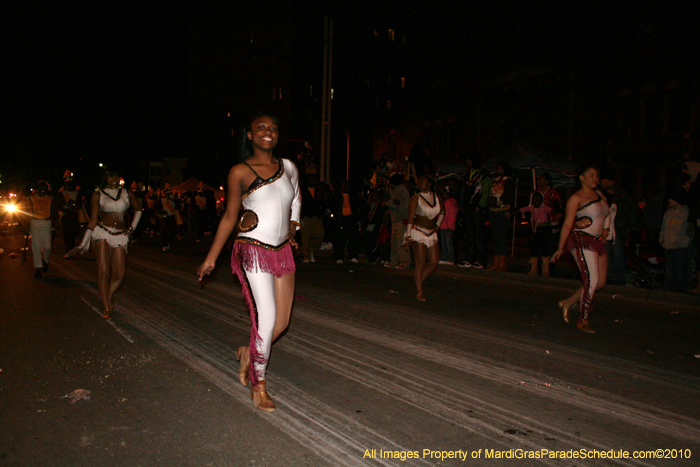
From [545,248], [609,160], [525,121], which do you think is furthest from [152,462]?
[525,121]

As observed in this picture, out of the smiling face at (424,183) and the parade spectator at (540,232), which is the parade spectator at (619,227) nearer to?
the parade spectator at (540,232)

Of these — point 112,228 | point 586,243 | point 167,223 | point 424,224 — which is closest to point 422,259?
point 424,224

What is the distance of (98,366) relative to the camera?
18.2 feet

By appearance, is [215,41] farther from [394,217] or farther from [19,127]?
[394,217]

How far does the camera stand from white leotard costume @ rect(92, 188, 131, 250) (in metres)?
8.17

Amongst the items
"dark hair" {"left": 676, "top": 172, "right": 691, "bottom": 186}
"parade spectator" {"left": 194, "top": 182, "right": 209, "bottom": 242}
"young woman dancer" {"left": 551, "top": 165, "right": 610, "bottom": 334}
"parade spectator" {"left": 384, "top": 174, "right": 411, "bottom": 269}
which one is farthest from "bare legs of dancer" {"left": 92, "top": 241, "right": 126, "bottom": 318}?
"parade spectator" {"left": 194, "top": 182, "right": 209, "bottom": 242}

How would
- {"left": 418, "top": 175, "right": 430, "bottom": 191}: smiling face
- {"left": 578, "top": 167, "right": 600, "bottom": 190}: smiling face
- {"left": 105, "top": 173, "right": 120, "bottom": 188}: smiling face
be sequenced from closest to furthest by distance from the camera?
{"left": 578, "top": 167, "right": 600, "bottom": 190}: smiling face → {"left": 105, "top": 173, "right": 120, "bottom": 188}: smiling face → {"left": 418, "top": 175, "right": 430, "bottom": 191}: smiling face

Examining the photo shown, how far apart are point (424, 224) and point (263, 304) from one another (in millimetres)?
5236

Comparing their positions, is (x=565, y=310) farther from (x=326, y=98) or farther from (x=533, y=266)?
(x=326, y=98)

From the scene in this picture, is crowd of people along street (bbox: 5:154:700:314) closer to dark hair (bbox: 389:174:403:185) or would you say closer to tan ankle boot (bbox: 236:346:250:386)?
dark hair (bbox: 389:174:403:185)

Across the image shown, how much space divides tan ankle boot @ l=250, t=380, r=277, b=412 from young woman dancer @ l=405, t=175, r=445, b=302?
515 centimetres

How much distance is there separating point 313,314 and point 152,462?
15.5ft

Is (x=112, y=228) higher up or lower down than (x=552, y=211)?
lower down

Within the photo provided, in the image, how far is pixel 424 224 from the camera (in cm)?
930
